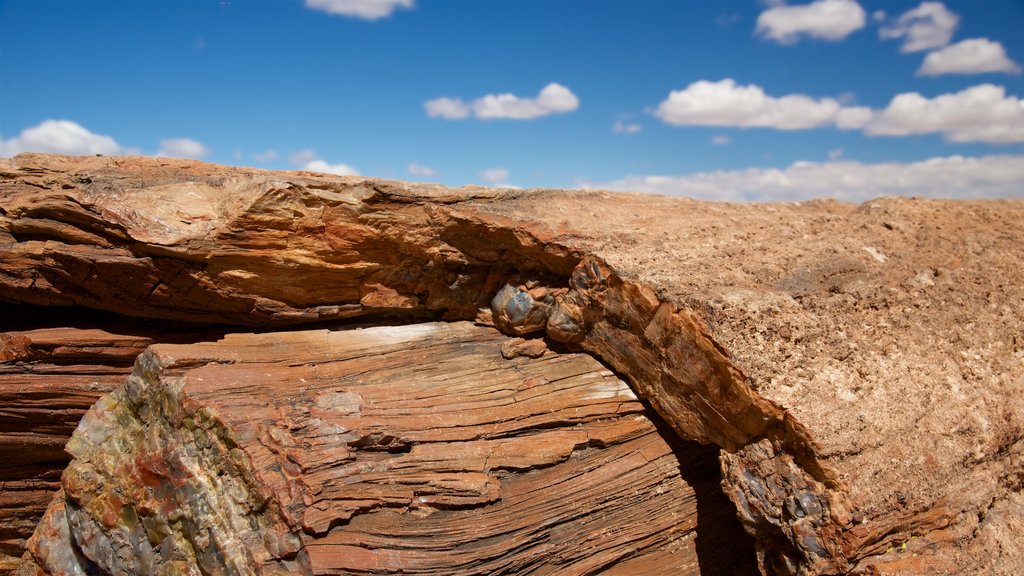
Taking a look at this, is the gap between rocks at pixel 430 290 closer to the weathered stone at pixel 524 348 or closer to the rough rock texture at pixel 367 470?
the weathered stone at pixel 524 348

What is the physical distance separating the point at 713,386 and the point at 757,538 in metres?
1.51

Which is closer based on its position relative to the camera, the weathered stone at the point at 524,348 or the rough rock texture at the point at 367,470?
the rough rock texture at the point at 367,470

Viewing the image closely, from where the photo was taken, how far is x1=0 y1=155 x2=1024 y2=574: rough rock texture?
19.8 feet

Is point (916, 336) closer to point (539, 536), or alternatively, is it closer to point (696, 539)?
point (696, 539)

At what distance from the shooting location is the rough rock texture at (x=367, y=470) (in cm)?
606

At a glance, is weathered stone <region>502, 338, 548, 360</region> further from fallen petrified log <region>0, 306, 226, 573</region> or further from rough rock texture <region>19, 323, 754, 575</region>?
fallen petrified log <region>0, 306, 226, 573</region>

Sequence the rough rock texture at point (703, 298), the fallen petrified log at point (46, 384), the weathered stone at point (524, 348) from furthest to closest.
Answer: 1. the weathered stone at point (524, 348)
2. the fallen petrified log at point (46, 384)
3. the rough rock texture at point (703, 298)

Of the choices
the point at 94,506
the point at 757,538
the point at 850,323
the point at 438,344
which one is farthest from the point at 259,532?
the point at 850,323

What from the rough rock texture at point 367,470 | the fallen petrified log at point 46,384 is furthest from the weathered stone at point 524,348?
the fallen petrified log at point 46,384

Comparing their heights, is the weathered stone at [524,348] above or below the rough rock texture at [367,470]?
above

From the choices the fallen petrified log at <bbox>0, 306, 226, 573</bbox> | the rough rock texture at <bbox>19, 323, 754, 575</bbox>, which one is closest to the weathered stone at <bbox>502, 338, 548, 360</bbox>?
the rough rock texture at <bbox>19, 323, 754, 575</bbox>

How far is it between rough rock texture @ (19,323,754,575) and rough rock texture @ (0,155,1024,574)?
0.77 metres

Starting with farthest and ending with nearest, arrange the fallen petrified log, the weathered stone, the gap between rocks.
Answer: the weathered stone
the fallen petrified log
the gap between rocks

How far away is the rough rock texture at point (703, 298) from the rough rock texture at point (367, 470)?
772 mm
